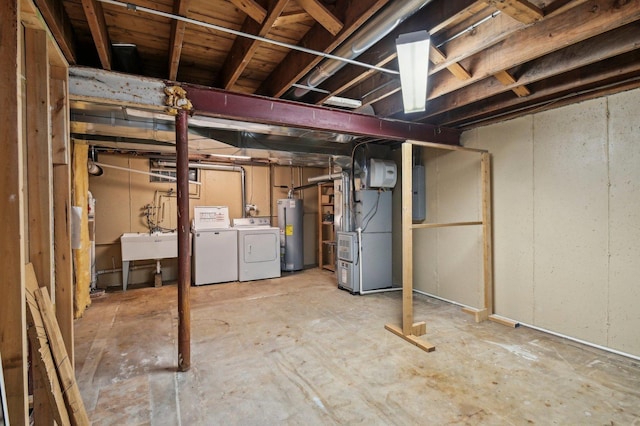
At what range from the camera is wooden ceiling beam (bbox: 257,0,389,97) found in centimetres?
158

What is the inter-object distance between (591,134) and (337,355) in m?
2.95

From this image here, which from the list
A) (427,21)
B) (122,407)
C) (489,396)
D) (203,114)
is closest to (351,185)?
(203,114)

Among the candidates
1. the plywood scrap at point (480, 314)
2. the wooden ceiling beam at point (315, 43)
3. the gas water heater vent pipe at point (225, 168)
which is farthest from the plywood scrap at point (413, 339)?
the gas water heater vent pipe at point (225, 168)

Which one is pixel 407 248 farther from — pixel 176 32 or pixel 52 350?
pixel 52 350

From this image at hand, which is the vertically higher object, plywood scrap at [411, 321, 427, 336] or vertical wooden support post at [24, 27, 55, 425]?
Answer: vertical wooden support post at [24, 27, 55, 425]

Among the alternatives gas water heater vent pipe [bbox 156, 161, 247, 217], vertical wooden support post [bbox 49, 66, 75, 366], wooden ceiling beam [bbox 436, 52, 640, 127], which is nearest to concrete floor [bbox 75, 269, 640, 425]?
vertical wooden support post [bbox 49, 66, 75, 366]

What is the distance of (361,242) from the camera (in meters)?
4.34

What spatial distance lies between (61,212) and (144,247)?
297 cm

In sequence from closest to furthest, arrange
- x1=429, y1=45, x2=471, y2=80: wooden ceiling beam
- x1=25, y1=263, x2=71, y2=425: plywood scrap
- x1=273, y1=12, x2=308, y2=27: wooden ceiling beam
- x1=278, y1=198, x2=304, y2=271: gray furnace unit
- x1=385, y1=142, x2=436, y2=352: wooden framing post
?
x1=25, y1=263, x2=71, y2=425: plywood scrap, x1=273, y1=12, x2=308, y2=27: wooden ceiling beam, x1=429, y1=45, x2=471, y2=80: wooden ceiling beam, x1=385, y1=142, x2=436, y2=352: wooden framing post, x1=278, y1=198, x2=304, y2=271: gray furnace unit

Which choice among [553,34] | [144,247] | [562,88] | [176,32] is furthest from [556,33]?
[144,247]

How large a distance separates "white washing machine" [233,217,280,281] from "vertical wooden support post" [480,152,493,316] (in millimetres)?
3201

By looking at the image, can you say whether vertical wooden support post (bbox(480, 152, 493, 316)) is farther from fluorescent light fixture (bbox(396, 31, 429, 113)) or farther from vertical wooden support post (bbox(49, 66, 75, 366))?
vertical wooden support post (bbox(49, 66, 75, 366))

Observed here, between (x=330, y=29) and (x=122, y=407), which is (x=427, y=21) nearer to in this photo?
(x=330, y=29)

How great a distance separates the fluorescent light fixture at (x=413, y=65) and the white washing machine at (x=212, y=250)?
376cm
